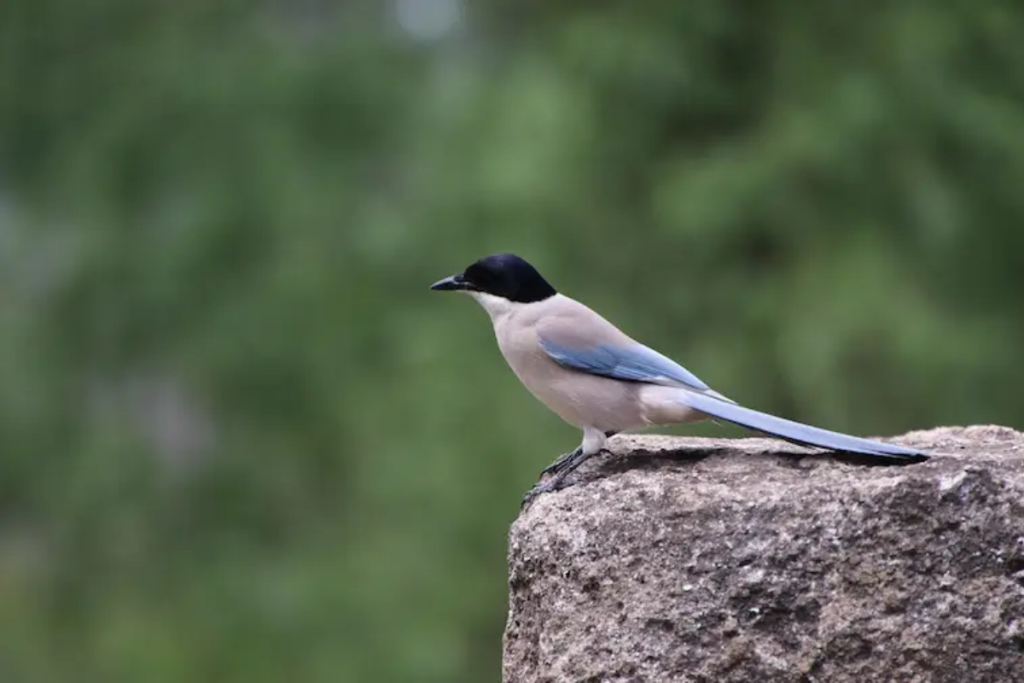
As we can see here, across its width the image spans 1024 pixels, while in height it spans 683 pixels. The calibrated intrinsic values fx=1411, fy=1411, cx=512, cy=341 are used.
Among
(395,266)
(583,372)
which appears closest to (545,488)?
(583,372)

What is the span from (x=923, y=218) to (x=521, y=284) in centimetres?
307

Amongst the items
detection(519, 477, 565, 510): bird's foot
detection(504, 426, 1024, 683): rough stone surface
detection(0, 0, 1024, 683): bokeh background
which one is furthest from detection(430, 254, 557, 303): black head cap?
detection(0, 0, 1024, 683): bokeh background

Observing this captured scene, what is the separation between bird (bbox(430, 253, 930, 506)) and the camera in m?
3.73

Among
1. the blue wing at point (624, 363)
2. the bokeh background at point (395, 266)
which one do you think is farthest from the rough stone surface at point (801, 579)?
the bokeh background at point (395, 266)

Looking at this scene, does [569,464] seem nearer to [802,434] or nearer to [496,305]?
[496,305]

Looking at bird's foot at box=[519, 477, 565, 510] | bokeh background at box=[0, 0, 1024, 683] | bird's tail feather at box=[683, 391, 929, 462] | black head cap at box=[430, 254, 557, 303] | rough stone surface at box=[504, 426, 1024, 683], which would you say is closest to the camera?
rough stone surface at box=[504, 426, 1024, 683]

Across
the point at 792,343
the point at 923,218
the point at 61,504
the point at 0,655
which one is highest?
the point at 923,218

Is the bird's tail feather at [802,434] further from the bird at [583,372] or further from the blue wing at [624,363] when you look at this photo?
the blue wing at [624,363]

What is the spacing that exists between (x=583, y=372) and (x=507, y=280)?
0.42m

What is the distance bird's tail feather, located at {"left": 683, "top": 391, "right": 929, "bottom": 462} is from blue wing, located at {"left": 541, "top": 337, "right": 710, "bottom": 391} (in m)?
0.13

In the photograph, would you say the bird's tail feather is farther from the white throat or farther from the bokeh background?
the bokeh background

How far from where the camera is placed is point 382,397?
7.27 meters

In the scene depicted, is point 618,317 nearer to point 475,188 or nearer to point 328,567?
point 475,188

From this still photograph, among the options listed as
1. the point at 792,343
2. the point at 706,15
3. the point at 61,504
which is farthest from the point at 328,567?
the point at 706,15
